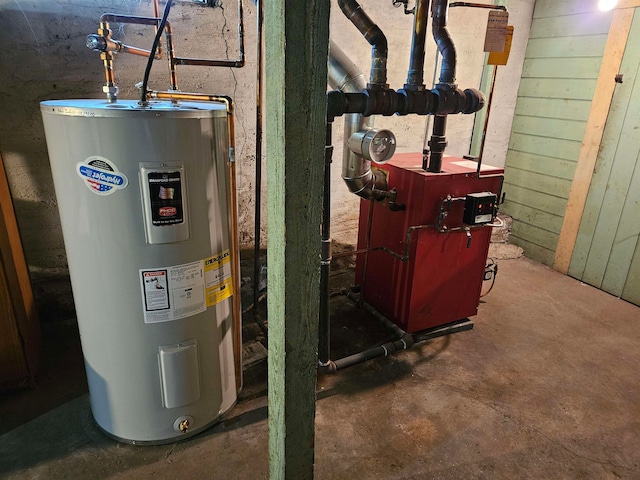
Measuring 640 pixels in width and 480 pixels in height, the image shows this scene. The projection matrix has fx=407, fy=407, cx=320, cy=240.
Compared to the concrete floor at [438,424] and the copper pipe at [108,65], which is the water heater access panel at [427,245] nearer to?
the concrete floor at [438,424]

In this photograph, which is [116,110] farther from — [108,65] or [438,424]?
[438,424]

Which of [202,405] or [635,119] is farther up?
[635,119]

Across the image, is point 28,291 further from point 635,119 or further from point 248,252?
point 635,119

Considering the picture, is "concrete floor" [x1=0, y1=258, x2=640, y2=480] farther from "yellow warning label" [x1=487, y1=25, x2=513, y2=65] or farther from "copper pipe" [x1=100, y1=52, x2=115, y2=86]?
"yellow warning label" [x1=487, y1=25, x2=513, y2=65]

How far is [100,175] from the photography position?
1233mm

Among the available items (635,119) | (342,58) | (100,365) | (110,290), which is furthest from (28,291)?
(635,119)

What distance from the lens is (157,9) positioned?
1.90 m

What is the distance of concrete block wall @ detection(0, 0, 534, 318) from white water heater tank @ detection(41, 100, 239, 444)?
2.54 ft

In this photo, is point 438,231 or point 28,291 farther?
point 438,231

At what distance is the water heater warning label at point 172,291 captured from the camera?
4.46 ft

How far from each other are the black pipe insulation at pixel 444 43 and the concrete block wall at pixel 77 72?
71cm

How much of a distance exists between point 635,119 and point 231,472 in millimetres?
3171

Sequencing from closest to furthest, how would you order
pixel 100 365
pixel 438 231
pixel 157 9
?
pixel 100 365 → pixel 157 9 → pixel 438 231

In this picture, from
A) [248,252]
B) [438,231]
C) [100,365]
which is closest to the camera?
[100,365]
